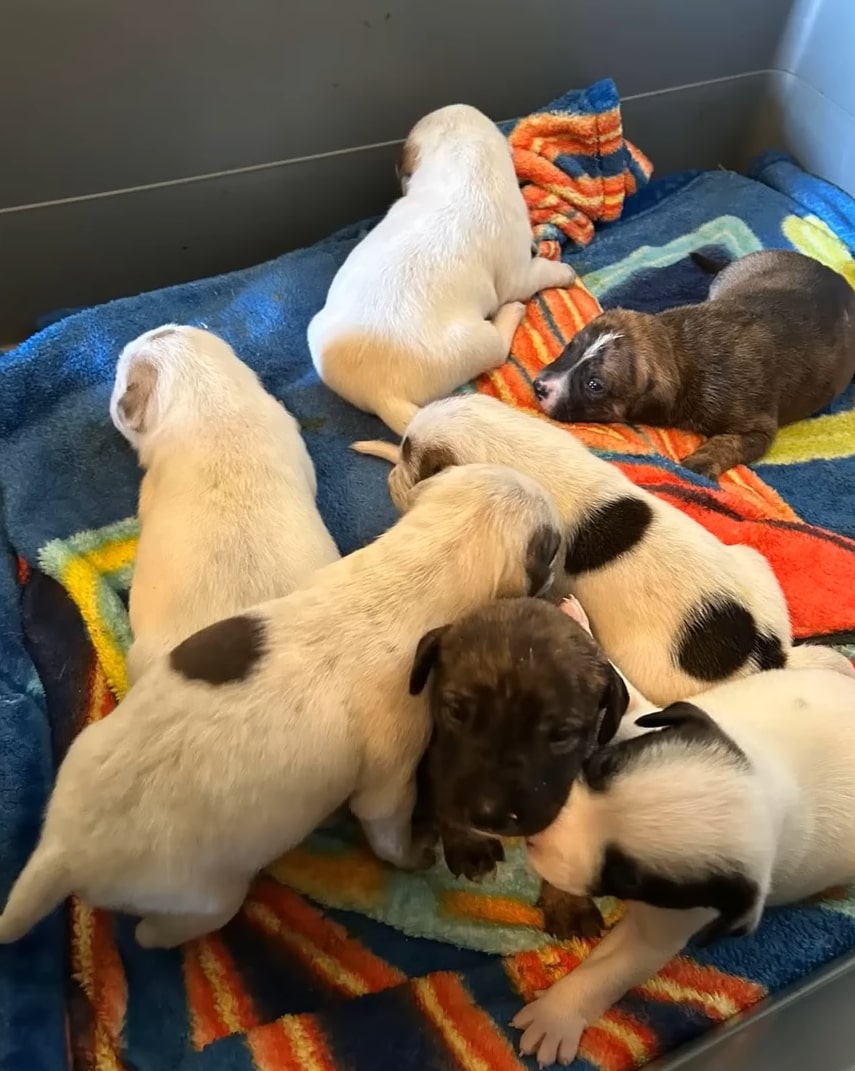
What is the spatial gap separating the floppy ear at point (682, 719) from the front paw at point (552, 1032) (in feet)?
2.13

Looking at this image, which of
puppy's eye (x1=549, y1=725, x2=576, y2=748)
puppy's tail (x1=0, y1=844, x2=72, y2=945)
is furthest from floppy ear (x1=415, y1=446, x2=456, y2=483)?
puppy's tail (x1=0, y1=844, x2=72, y2=945)

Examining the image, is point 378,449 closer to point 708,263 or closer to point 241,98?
point 241,98

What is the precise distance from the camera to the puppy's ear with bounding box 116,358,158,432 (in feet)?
8.93

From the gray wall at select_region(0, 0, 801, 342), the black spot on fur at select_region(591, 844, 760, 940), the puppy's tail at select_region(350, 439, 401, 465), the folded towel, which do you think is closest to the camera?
Result: the black spot on fur at select_region(591, 844, 760, 940)

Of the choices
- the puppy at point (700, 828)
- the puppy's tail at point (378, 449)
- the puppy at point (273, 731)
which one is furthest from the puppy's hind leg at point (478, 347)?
the puppy at point (700, 828)

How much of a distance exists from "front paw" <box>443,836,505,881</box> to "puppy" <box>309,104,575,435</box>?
1.25 meters

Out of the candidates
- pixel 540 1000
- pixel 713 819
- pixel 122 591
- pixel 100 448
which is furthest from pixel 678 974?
pixel 100 448

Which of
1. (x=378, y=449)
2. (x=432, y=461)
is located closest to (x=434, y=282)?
(x=378, y=449)

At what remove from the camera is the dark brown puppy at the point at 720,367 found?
3.29 meters

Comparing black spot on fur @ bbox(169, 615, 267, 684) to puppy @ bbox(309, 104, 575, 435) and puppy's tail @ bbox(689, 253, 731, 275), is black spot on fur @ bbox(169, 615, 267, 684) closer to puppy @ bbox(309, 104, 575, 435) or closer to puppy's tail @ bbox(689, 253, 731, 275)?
puppy @ bbox(309, 104, 575, 435)

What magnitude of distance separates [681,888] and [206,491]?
4.57 feet

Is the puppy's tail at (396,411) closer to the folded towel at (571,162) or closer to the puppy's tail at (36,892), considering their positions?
the folded towel at (571,162)

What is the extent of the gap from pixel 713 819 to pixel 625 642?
75 cm

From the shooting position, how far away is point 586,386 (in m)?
3.27
